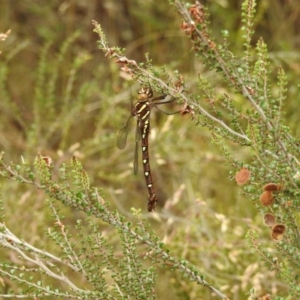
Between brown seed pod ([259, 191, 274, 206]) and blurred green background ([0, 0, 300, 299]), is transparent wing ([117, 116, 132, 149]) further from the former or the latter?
brown seed pod ([259, 191, 274, 206])

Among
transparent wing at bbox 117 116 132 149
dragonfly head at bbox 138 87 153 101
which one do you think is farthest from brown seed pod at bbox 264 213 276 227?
transparent wing at bbox 117 116 132 149

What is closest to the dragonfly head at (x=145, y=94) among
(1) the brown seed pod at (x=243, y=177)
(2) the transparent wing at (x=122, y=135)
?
(2) the transparent wing at (x=122, y=135)

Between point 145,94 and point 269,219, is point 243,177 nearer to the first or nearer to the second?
point 269,219

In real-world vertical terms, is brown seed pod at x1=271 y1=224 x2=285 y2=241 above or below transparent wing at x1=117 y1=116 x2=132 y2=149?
below

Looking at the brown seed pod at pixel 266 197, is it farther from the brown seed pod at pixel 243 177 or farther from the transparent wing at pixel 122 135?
the transparent wing at pixel 122 135

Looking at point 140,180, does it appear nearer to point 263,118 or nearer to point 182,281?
point 182,281

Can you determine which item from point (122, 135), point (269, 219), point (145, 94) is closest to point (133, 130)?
point (122, 135)

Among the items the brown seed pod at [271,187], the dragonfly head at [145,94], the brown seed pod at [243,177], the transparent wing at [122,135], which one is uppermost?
the dragonfly head at [145,94]

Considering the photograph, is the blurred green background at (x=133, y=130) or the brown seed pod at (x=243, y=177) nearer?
the brown seed pod at (x=243, y=177)

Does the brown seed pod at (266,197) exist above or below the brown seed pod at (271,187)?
below
